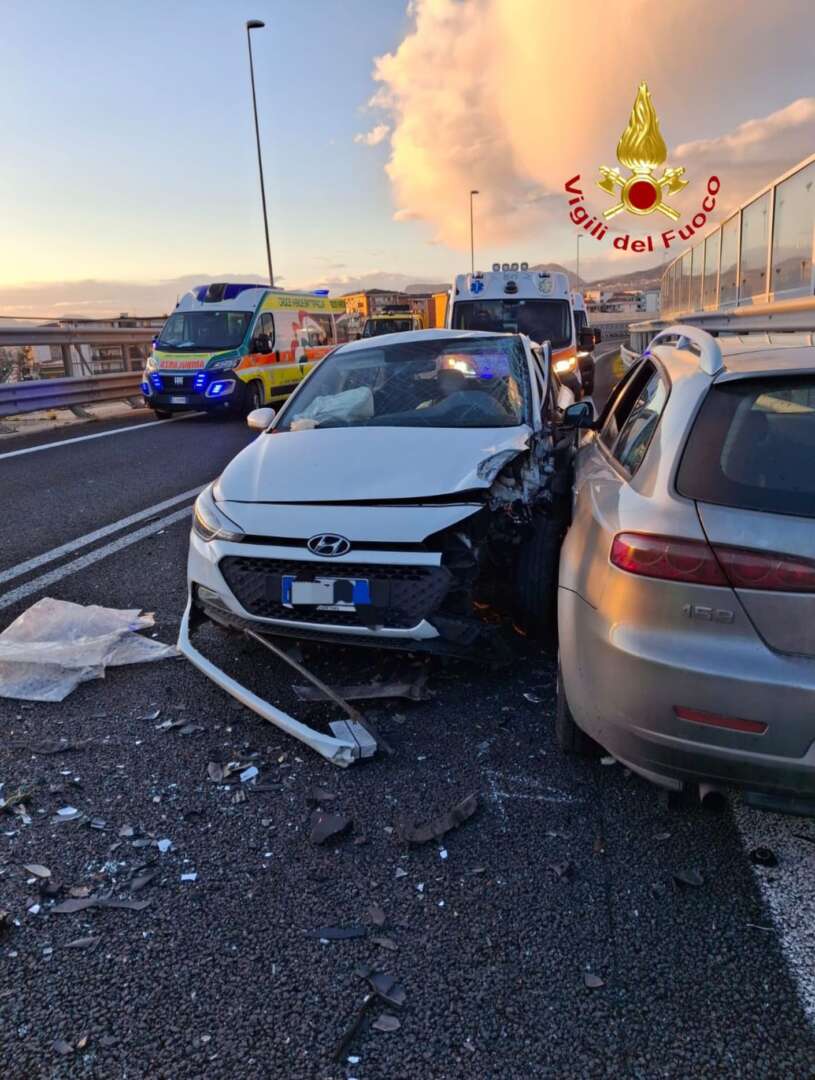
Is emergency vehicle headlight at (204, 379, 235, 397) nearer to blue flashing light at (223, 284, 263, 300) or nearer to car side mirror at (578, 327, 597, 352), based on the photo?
blue flashing light at (223, 284, 263, 300)

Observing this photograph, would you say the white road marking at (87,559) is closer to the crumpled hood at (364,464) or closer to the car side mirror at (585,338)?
the crumpled hood at (364,464)

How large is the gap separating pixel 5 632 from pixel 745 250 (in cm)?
1235

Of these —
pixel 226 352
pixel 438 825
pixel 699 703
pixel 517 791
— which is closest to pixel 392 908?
pixel 438 825

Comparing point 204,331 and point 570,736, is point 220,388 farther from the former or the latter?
point 570,736

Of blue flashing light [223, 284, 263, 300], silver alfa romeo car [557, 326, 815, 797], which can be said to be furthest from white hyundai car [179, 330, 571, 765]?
blue flashing light [223, 284, 263, 300]

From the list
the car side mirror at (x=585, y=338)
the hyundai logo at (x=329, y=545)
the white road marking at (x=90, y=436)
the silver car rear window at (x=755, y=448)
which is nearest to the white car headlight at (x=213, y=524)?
the hyundai logo at (x=329, y=545)

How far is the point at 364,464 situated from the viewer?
3908 mm

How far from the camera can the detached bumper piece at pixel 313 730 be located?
3.04 m

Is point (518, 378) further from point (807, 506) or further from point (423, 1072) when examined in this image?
point (423, 1072)

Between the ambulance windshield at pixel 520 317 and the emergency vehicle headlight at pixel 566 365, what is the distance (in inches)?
24.4

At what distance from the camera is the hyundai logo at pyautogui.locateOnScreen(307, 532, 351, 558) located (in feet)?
11.1

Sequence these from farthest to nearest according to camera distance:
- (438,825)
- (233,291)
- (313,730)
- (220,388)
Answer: (233,291), (220,388), (313,730), (438,825)

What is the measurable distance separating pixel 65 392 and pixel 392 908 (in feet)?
47.1

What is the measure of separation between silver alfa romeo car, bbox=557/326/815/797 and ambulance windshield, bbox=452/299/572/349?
10.6 m
